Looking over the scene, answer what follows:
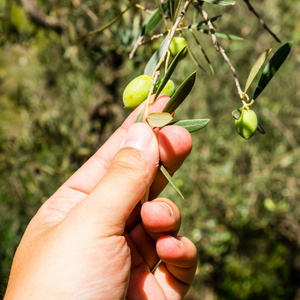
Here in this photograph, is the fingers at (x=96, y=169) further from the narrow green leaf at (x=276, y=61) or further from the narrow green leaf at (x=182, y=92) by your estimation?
the narrow green leaf at (x=276, y=61)

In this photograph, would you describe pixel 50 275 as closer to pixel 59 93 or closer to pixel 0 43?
pixel 0 43

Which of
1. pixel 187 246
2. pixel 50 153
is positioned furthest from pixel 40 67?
pixel 187 246

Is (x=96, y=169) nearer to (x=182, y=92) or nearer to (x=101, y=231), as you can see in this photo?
(x=101, y=231)

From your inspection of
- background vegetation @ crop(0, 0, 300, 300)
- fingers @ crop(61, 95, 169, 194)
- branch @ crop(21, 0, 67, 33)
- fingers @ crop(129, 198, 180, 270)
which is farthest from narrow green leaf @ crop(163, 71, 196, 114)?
branch @ crop(21, 0, 67, 33)

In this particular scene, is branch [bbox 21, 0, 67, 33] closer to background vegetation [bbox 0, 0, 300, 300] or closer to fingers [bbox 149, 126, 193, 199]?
background vegetation [bbox 0, 0, 300, 300]

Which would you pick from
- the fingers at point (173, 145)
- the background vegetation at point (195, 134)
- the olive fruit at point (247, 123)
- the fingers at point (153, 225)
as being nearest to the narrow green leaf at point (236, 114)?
the olive fruit at point (247, 123)

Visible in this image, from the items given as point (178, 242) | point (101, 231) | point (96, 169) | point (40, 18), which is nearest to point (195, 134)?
point (40, 18)
